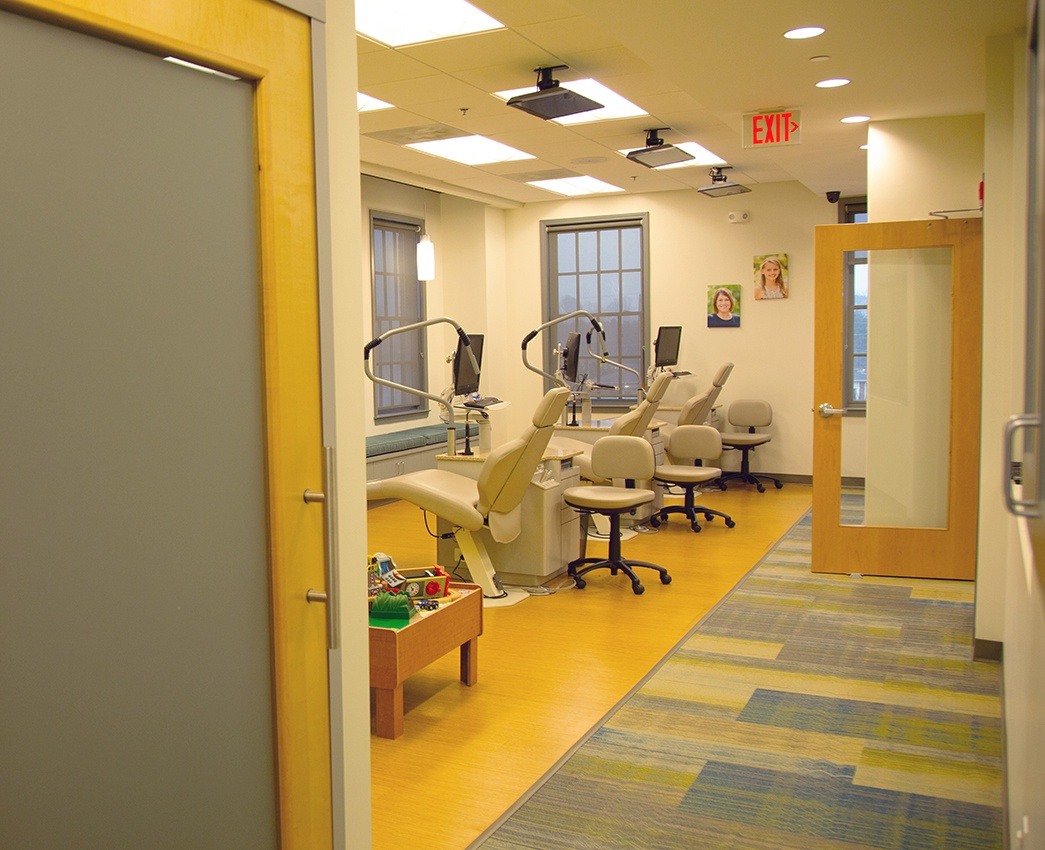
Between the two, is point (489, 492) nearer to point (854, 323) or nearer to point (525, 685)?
point (525, 685)

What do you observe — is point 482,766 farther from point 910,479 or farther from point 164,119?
point 910,479

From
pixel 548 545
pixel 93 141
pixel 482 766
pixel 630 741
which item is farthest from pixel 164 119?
pixel 548 545

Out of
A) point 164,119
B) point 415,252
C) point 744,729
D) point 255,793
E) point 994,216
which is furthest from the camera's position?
point 415,252

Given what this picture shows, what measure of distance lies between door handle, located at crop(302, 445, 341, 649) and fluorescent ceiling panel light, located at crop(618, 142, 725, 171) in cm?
594

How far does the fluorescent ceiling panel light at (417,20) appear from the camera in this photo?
14.8 ft

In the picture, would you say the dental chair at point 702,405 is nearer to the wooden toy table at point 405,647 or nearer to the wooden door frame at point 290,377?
the wooden toy table at point 405,647

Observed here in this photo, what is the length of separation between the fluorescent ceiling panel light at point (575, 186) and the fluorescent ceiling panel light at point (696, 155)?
3.28 feet

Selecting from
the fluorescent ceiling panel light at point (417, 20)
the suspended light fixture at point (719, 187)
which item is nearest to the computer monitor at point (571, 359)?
the suspended light fixture at point (719, 187)

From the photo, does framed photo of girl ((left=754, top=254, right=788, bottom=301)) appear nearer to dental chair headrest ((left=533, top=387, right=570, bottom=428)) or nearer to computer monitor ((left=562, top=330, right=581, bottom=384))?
computer monitor ((left=562, top=330, right=581, bottom=384))

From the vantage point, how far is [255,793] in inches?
77.0

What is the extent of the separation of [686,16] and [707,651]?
2.74m

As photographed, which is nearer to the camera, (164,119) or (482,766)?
(164,119)

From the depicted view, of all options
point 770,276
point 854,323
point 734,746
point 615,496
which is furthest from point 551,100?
point 854,323

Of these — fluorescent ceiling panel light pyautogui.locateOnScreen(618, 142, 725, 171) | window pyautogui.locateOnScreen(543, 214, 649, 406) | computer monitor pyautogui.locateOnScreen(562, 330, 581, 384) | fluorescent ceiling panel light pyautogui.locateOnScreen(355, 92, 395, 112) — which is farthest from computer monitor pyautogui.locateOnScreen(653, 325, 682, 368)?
fluorescent ceiling panel light pyautogui.locateOnScreen(355, 92, 395, 112)
